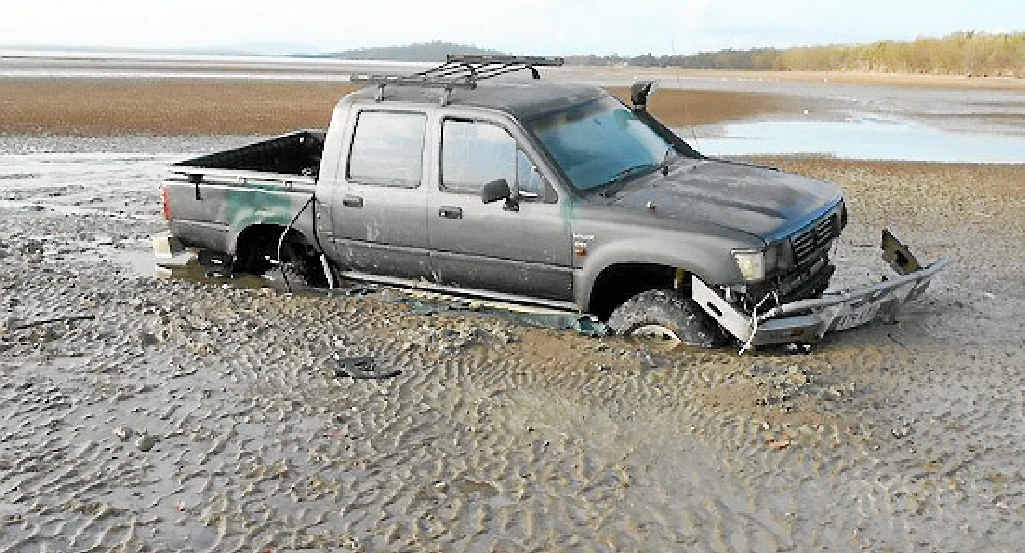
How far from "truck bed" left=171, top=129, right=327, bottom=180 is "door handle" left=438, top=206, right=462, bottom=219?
217cm

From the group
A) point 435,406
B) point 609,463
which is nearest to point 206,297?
point 435,406

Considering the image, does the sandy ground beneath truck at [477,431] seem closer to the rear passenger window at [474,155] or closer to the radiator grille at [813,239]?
the radiator grille at [813,239]

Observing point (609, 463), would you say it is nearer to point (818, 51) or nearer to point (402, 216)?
point (402, 216)

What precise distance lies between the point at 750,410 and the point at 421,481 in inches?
83.0

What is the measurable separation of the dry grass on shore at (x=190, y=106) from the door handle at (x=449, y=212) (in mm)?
20339

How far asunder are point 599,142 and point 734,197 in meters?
1.17

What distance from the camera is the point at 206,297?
8.33 m

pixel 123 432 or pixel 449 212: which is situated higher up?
pixel 449 212

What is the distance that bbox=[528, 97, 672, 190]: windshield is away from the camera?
660cm

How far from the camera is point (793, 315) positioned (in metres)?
6.00

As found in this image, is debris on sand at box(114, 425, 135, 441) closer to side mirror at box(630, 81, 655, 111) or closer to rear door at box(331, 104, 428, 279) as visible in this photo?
rear door at box(331, 104, 428, 279)

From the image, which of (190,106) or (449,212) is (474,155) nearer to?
(449,212)

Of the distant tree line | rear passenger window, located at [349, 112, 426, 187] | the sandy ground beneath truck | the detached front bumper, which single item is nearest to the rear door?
rear passenger window, located at [349, 112, 426, 187]

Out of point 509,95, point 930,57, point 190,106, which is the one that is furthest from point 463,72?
point 930,57
